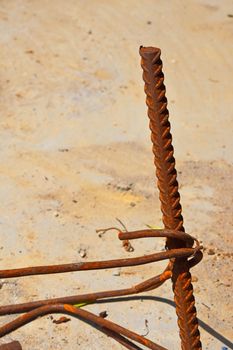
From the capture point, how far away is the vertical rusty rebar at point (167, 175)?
2826 millimetres

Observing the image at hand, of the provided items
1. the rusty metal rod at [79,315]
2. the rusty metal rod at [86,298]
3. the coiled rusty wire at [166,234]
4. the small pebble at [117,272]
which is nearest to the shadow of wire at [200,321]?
the small pebble at [117,272]

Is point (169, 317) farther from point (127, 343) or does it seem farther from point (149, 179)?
point (149, 179)

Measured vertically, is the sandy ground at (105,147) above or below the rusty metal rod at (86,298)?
below

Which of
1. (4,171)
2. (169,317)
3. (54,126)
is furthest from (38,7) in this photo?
(169,317)

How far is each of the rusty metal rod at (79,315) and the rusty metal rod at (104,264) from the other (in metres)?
0.31

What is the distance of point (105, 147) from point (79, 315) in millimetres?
2463

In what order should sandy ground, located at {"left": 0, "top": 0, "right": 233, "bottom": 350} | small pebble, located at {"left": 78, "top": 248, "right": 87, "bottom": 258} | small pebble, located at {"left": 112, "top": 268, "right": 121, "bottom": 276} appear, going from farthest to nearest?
small pebble, located at {"left": 78, "top": 248, "right": 87, "bottom": 258}
small pebble, located at {"left": 112, "top": 268, "right": 121, "bottom": 276}
sandy ground, located at {"left": 0, "top": 0, "right": 233, "bottom": 350}

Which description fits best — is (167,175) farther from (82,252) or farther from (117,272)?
(82,252)

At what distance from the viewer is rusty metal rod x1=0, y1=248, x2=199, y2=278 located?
286cm

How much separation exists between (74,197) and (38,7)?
8.18 ft

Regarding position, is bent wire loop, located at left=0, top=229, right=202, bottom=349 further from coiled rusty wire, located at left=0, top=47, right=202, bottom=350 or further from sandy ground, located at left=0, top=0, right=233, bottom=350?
sandy ground, located at left=0, top=0, right=233, bottom=350

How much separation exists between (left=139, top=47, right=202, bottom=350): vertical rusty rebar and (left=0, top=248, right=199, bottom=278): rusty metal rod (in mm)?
68

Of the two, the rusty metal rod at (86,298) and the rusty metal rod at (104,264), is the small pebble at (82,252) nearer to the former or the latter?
the rusty metal rod at (86,298)

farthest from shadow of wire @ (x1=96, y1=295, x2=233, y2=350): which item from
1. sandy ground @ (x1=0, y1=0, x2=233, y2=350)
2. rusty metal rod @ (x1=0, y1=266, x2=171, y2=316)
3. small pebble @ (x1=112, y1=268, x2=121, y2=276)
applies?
rusty metal rod @ (x1=0, y1=266, x2=171, y2=316)
